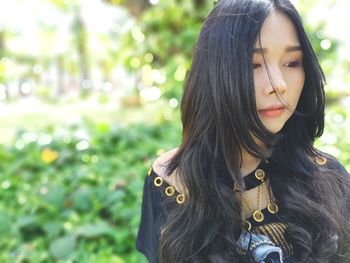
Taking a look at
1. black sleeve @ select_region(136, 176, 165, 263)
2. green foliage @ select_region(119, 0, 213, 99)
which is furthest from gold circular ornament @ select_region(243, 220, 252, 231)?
green foliage @ select_region(119, 0, 213, 99)

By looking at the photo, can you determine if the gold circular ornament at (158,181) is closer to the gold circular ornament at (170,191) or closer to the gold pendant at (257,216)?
the gold circular ornament at (170,191)

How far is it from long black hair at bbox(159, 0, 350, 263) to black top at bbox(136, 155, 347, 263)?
0.03 meters

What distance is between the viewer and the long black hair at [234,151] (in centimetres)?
105

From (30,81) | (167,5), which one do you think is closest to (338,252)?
(167,5)

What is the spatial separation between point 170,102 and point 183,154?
299cm

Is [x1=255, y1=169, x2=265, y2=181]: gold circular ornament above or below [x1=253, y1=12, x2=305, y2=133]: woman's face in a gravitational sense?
below

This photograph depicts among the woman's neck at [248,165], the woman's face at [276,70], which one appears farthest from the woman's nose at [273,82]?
the woman's neck at [248,165]

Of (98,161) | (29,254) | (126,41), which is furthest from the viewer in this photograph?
(126,41)

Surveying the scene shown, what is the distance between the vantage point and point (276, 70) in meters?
1.07

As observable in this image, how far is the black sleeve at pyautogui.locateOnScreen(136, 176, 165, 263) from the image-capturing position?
50.7 inches

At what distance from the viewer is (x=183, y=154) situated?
122 centimetres

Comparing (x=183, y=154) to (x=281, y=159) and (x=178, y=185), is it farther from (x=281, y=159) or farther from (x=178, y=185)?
(x=281, y=159)

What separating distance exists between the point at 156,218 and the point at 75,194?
163 cm

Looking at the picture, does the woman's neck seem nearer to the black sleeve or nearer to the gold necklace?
the gold necklace
